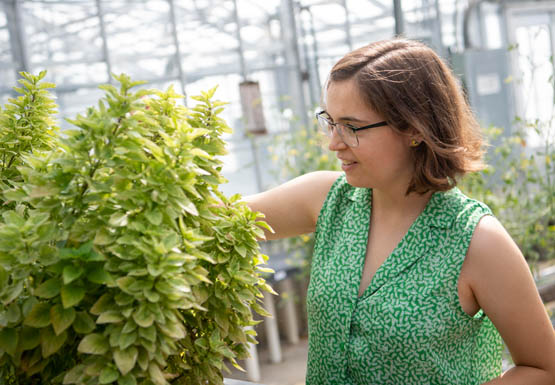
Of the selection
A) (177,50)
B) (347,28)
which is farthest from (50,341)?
(347,28)

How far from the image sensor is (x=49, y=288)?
684 millimetres

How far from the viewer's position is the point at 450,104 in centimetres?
136

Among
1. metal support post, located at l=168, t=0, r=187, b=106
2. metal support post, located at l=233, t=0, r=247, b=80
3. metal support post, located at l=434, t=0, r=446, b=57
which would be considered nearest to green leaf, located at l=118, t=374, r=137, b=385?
metal support post, located at l=168, t=0, r=187, b=106

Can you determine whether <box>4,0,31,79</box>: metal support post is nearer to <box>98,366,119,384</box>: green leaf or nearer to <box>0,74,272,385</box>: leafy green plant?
<box>0,74,272,385</box>: leafy green plant

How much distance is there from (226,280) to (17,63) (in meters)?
4.29

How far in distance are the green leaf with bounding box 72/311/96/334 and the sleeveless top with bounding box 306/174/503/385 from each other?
0.70m

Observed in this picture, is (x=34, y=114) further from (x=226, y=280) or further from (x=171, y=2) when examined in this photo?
(x=171, y=2)

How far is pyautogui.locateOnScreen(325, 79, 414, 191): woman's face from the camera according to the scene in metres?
1.27


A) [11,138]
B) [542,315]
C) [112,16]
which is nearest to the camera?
[11,138]

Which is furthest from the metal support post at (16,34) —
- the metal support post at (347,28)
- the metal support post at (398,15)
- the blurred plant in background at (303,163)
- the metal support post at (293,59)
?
the metal support post at (347,28)

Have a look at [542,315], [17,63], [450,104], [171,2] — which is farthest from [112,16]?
[542,315]

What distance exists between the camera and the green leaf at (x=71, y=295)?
66cm

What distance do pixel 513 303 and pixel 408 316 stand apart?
0.21 metres

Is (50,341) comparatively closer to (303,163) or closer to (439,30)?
(303,163)
